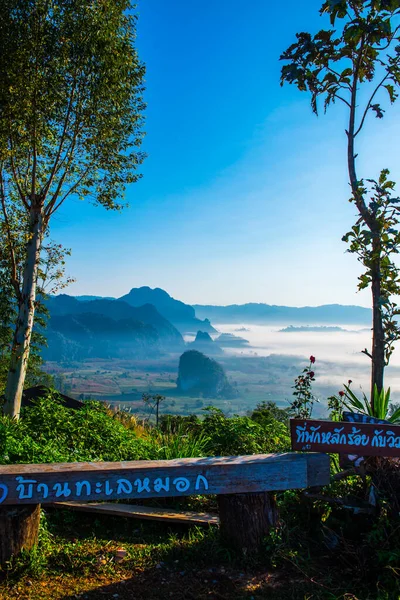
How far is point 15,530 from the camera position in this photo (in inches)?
161

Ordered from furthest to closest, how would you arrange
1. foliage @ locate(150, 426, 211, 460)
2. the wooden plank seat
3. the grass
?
foliage @ locate(150, 426, 211, 460) → the wooden plank seat → the grass

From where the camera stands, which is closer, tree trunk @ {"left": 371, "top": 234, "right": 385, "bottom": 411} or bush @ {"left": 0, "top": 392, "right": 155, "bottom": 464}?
bush @ {"left": 0, "top": 392, "right": 155, "bottom": 464}

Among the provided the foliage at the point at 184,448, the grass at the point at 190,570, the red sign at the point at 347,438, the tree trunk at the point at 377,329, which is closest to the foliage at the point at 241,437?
the foliage at the point at 184,448

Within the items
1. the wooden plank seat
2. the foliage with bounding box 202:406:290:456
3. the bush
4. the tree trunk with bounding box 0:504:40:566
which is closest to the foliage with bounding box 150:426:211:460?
the foliage with bounding box 202:406:290:456

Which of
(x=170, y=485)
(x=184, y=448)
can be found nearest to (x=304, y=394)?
(x=184, y=448)

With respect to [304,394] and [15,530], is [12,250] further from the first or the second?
[15,530]

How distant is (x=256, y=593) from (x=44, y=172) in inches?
443

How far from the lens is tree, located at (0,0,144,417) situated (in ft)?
33.2

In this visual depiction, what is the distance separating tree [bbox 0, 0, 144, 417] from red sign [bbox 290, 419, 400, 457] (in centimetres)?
757

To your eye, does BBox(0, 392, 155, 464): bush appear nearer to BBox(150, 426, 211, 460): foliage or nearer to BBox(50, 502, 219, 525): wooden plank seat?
BBox(150, 426, 211, 460): foliage

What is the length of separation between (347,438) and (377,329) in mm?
2328

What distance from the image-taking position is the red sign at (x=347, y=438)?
4.54 m

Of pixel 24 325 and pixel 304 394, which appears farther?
pixel 24 325

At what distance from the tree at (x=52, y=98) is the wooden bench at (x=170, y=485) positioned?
6503mm
